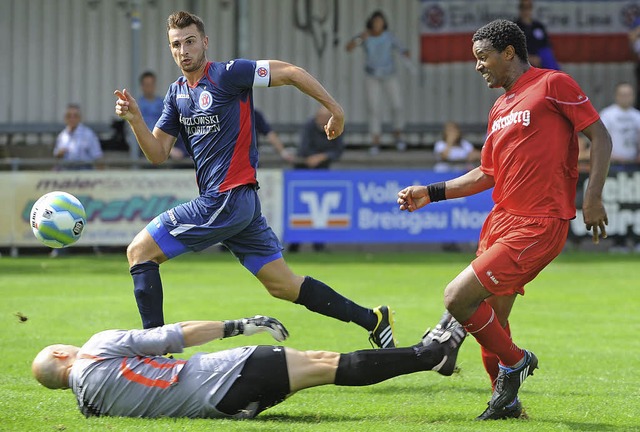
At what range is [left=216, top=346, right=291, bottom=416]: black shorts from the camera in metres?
6.63

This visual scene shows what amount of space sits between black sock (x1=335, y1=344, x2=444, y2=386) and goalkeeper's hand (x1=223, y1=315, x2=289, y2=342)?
1.26ft

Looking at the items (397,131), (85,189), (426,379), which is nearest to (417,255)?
(397,131)

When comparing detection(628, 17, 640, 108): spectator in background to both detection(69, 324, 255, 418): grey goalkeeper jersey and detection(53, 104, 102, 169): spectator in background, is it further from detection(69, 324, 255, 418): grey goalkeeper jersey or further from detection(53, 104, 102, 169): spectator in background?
detection(69, 324, 255, 418): grey goalkeeper jersey

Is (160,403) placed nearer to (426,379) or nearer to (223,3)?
(426,379)

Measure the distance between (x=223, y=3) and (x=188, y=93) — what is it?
1508 centimetres

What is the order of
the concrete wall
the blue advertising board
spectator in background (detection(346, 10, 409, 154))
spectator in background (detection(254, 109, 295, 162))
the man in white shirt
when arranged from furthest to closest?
the concrete wall, spectator in background (detection(346, 10, 409, 154)), the man in white shirt, the blue advertising board, spectator in background (detection(254, 109, 295, 162))

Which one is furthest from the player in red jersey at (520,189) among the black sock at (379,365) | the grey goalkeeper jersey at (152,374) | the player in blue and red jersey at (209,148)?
the grey goalkeeper jersey at (152,374)

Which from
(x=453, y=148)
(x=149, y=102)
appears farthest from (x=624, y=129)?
(x=149, y=102)

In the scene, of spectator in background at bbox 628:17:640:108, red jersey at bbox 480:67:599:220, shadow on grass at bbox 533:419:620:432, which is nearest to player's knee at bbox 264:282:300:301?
red jersey at bbox 480:67:599:220

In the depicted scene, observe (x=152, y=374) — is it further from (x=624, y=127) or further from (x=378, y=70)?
(x=378, y=70)

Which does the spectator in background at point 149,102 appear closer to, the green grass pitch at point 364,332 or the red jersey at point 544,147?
the green grass pitch at point 364,332

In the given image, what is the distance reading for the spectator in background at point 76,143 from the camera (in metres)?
19.3

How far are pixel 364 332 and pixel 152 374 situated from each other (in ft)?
14.9

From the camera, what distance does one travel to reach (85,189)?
18391 mm
